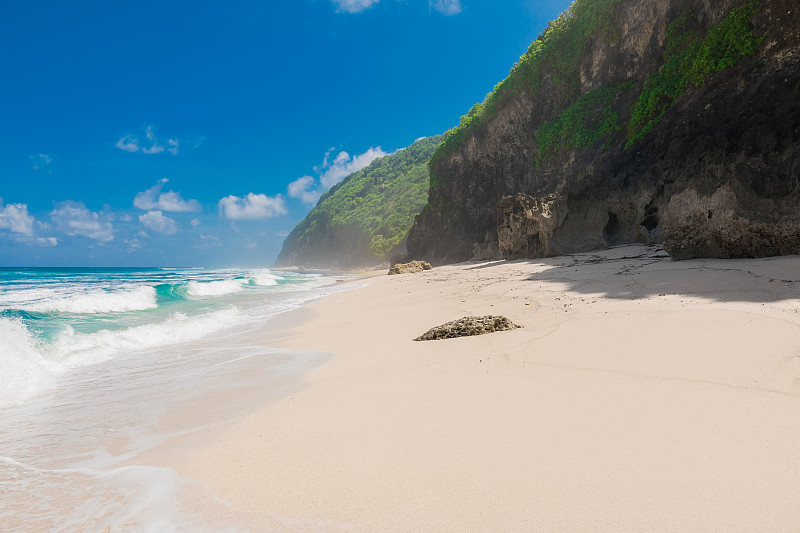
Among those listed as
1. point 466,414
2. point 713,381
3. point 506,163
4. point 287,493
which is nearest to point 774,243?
point 713,381

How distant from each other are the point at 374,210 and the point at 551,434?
72.1m

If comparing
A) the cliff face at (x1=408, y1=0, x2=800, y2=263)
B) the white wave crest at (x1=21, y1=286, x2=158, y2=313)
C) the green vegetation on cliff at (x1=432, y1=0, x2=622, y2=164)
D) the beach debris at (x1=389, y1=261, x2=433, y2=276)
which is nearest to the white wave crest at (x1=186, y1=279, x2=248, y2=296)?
the white wave crest at (x1=21, y1=286, x2=158, y2=313)

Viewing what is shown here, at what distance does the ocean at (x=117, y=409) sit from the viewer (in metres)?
2.03

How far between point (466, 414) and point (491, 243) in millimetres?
22781

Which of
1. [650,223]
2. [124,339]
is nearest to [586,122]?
[650,223]

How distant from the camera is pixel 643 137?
13516 mm

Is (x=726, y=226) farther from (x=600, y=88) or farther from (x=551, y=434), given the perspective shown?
(x=600, y=88)

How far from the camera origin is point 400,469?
6.45 ft

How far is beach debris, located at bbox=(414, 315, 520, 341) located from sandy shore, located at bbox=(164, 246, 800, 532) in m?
0.34

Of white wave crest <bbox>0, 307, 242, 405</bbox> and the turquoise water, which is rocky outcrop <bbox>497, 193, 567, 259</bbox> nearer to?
the turquoise water

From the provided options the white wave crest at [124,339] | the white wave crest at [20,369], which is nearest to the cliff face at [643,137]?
the white wave crest at [124,339]

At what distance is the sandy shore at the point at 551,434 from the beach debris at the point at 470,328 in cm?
34

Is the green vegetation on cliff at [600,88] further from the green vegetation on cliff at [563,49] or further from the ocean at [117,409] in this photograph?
the ocean at [117,409]

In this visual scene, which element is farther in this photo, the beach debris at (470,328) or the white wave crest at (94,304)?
the white wave crest at (94,304)
